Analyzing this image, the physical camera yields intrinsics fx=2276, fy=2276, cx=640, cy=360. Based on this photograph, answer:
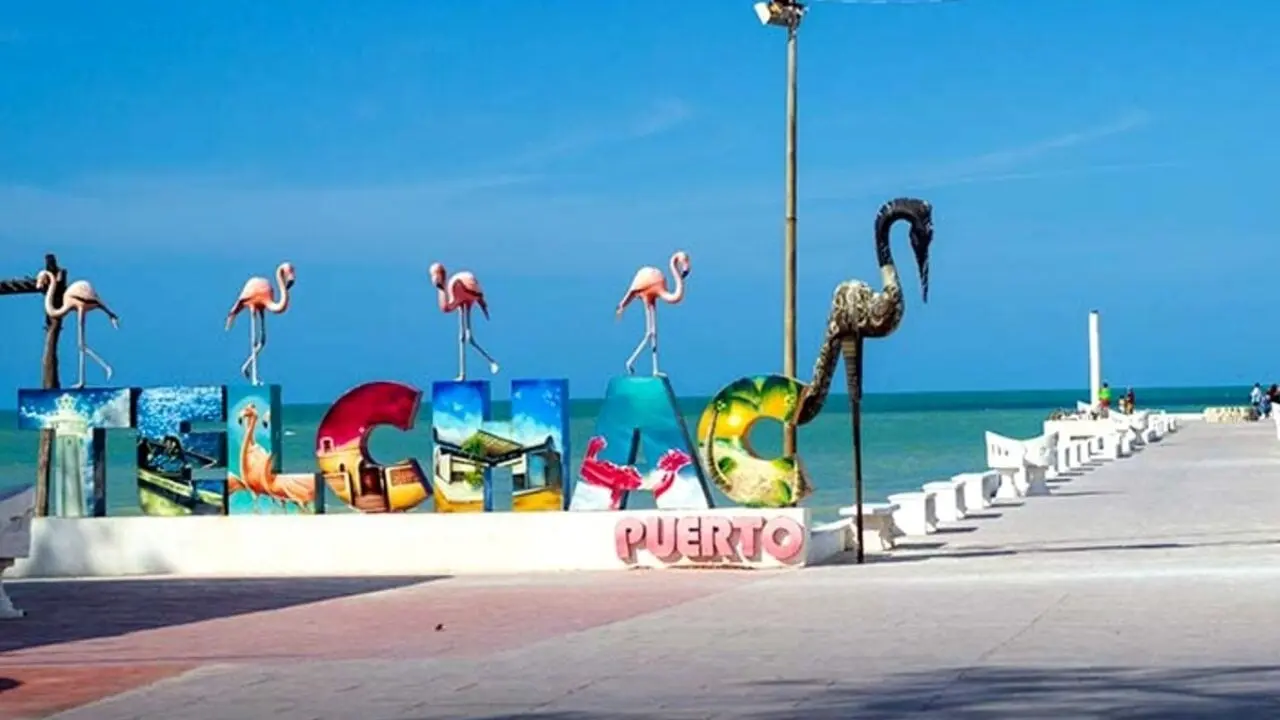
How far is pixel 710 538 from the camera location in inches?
867

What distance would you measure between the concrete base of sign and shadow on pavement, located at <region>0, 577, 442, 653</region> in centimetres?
72

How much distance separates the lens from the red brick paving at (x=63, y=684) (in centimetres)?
1280

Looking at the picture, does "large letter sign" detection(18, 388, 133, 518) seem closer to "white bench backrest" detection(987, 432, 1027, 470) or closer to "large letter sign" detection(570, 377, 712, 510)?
"large letter sign" detection(570, 377, 712, 510)

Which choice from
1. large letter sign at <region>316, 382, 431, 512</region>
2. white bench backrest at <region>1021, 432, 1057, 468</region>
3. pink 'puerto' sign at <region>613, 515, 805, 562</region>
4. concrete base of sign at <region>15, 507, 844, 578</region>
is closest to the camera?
pink 'puerto' sign at <region>613, 515, 805, 562</region>

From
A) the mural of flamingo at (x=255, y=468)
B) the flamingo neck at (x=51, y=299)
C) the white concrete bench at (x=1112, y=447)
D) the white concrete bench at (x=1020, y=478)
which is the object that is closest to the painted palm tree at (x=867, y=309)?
the mural of flamingo at (x=255, y=468)

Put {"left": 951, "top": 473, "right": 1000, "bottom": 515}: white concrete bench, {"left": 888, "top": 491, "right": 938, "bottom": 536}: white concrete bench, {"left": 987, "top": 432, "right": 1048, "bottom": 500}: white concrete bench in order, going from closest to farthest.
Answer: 1. {"left": 888, "top": 491, "right": 938, "bottom": 536}: white concrete bench
2. {"left": 951, "top": 473, "right": 1000, "bottom": 515}: white concrete bench
3. {"left": 987, "top": 432, "right": 1048, "bottom": 500}: white concrete bench

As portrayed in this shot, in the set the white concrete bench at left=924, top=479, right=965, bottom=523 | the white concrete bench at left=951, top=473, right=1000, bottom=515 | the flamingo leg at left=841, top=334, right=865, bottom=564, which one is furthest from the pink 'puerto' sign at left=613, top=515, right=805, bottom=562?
the white concrete bench at left=951, top=473, right=1000, bottom=515

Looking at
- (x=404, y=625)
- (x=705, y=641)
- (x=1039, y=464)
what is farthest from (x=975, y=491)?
(x=705, y=641)

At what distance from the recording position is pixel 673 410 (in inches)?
894

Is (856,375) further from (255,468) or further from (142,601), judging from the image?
(142,601)

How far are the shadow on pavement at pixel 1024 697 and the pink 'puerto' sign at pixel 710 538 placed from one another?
29.3 feet

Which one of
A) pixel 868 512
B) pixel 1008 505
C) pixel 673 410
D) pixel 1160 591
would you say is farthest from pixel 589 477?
pixel 1008 505

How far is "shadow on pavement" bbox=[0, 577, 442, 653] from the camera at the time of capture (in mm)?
17828

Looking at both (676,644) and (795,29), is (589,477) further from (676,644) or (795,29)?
(676,644)
